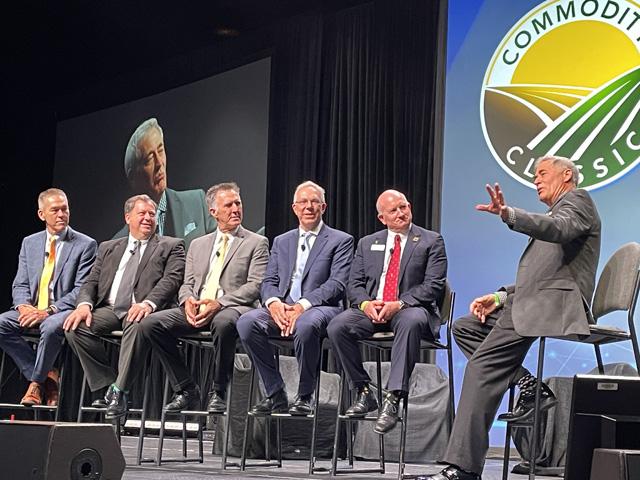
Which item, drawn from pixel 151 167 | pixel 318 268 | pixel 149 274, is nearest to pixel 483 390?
pixel 318 268

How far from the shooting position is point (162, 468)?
14.1 feet

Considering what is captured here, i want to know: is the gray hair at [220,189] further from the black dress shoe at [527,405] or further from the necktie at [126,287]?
the black dress shoe at [527,405]

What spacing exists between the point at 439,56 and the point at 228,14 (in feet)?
7.50

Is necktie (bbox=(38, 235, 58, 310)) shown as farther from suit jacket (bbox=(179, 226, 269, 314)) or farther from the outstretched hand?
the outstretched hand

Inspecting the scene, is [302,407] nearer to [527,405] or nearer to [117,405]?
[117,405]

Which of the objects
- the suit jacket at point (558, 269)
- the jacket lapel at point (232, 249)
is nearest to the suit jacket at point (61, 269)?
the jacket lapel at point (232, 249)

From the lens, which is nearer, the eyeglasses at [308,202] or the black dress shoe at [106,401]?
the black dress shoe at [106,401]

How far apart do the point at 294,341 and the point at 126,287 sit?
117 cm

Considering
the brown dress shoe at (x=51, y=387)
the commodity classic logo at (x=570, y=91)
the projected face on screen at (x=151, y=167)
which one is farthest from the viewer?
the projected face on screen at (x=151, y=167)

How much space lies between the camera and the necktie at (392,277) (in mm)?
4473

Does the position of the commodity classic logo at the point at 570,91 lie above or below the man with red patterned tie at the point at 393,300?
above

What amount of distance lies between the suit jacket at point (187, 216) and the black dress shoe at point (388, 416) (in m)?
4.31

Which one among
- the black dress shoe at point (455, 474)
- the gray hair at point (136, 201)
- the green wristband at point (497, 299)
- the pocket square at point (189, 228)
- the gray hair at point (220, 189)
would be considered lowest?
the black dress shoe at point (455, 474)

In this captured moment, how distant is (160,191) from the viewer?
8.34 m
